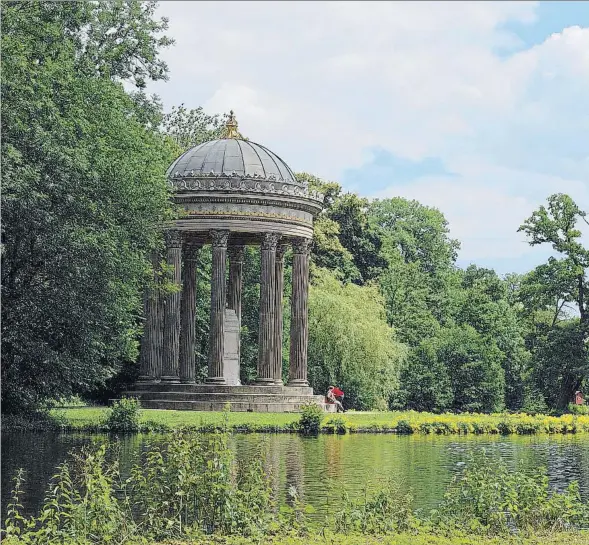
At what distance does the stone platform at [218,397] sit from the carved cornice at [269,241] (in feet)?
20.4

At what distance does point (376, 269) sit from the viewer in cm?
8331

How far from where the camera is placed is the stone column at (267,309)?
177 feet

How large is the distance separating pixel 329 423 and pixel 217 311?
437 inches

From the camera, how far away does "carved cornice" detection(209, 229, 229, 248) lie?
53.3 m

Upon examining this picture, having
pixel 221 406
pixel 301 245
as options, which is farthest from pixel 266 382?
pixel 301 245

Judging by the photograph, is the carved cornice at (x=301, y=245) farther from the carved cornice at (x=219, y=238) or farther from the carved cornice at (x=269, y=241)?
the carved cornice at (x=219, y=238)

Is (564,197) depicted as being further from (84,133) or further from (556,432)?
(84,133)

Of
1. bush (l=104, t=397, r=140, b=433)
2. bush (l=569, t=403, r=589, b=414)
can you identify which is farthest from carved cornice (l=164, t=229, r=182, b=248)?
bush (l=569, t=403, r=589, b=414)

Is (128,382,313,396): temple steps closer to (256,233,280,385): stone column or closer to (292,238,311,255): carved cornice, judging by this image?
(256,233,280,385): stone column

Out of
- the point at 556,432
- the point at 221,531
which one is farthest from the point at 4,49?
the point at 556,432

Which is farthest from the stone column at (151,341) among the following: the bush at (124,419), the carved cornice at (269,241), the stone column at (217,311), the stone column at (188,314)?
the bush at (124,419)

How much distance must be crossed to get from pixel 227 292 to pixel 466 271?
123ft

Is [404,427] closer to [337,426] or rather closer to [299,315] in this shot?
[337,426]

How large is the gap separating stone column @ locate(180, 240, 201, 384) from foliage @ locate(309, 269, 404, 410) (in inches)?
340
